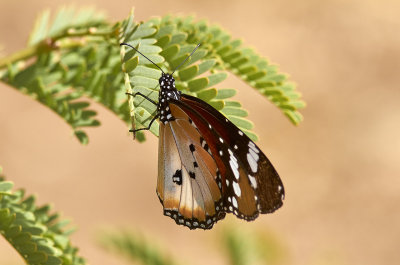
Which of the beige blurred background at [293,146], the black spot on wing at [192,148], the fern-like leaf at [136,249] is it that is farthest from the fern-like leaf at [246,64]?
the beige blurred background at [293,146]

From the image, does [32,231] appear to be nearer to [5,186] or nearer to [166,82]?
[5,186]

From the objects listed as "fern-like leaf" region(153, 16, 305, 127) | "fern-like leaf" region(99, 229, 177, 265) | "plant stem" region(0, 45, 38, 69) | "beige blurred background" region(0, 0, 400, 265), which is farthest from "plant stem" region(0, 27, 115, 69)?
"beige blurred background" region(0, 0, 400, 265)

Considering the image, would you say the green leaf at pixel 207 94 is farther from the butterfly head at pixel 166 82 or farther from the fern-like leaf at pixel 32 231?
the fern-like leaf at pixel 32 231

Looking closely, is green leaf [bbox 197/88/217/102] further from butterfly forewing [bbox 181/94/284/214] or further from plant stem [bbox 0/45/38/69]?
plant stem [bbox 0/45/38/69]

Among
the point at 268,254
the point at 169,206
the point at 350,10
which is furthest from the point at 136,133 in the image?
the point at 350,10

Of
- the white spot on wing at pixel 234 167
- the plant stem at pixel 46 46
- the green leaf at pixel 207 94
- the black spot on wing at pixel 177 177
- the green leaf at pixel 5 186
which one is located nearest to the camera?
the green leaf at pixel 5 186

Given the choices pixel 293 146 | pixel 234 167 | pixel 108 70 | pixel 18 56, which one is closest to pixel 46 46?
pixel 18 56
